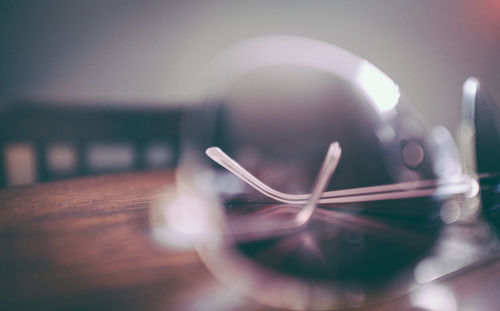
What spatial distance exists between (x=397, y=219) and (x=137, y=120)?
0.92 meters

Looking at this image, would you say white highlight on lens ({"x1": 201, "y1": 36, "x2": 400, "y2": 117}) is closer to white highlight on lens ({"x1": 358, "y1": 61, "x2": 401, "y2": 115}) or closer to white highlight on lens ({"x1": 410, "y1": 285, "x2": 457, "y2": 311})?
white highlight on lens ({"x1": 358, "y1": 61, "x2": 401, "y2": 115})

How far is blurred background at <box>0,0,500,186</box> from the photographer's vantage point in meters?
0.92

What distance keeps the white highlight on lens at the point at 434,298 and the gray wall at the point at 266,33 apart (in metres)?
0.96

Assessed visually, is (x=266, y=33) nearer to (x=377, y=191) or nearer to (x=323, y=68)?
(x=323, y=68)

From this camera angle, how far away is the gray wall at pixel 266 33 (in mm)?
946

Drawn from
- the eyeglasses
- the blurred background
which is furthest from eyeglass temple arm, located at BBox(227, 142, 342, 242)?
the blurred background

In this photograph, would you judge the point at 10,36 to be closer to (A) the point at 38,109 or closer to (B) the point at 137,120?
(A) the point at 38,109

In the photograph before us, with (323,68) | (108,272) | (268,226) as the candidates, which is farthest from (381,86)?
(108,272)

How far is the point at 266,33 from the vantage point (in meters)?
1.02

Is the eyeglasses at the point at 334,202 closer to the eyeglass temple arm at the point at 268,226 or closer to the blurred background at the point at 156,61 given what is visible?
the eyeglass temple arm at the point at 268,226

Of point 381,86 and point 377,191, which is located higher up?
point 381,86

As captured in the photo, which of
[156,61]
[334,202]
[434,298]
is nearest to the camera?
[434,298]

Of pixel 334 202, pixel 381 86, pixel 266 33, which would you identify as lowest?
pixel 334 202

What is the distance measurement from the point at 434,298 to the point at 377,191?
22 centimetres
